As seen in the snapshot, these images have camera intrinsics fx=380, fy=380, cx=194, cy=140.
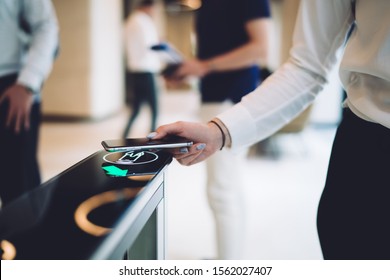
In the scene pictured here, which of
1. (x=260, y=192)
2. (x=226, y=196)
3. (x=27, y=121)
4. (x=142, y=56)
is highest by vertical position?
(x=27, y=121)

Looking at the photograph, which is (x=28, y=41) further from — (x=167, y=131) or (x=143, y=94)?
(x=143, y=94)

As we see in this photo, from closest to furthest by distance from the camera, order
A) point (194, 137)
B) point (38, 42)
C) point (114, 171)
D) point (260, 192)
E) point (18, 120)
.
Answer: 1. point (114, 171)
2. point (194, 137)
3. point (18, 120)
4. point (38, 42)
5. point (260, 192)

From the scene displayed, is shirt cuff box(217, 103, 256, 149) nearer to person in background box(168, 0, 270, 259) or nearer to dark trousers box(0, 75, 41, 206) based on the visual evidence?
person in background box(168, 0, 270, 259)

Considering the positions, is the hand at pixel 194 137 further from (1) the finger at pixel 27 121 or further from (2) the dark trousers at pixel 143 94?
(2) the dark trousers at pixel 143 94

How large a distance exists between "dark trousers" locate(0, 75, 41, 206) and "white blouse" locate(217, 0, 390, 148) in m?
0.83

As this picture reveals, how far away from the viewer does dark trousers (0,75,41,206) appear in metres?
1.27

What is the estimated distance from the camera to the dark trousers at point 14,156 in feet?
4.18

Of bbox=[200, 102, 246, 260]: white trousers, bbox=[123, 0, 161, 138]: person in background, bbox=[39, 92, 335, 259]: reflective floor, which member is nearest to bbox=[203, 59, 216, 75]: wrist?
bbox=[200, 102, 246, 260]: white trousers

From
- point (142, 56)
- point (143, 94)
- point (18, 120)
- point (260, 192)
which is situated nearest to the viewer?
point (18, 120)

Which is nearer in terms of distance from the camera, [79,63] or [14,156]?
[14,156]

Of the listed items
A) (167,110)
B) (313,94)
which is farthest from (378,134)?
(167,110)

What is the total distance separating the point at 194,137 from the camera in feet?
2.44

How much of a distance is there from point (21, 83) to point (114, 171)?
79 centimetres

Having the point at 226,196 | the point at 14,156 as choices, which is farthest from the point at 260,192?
the point at 14,156
